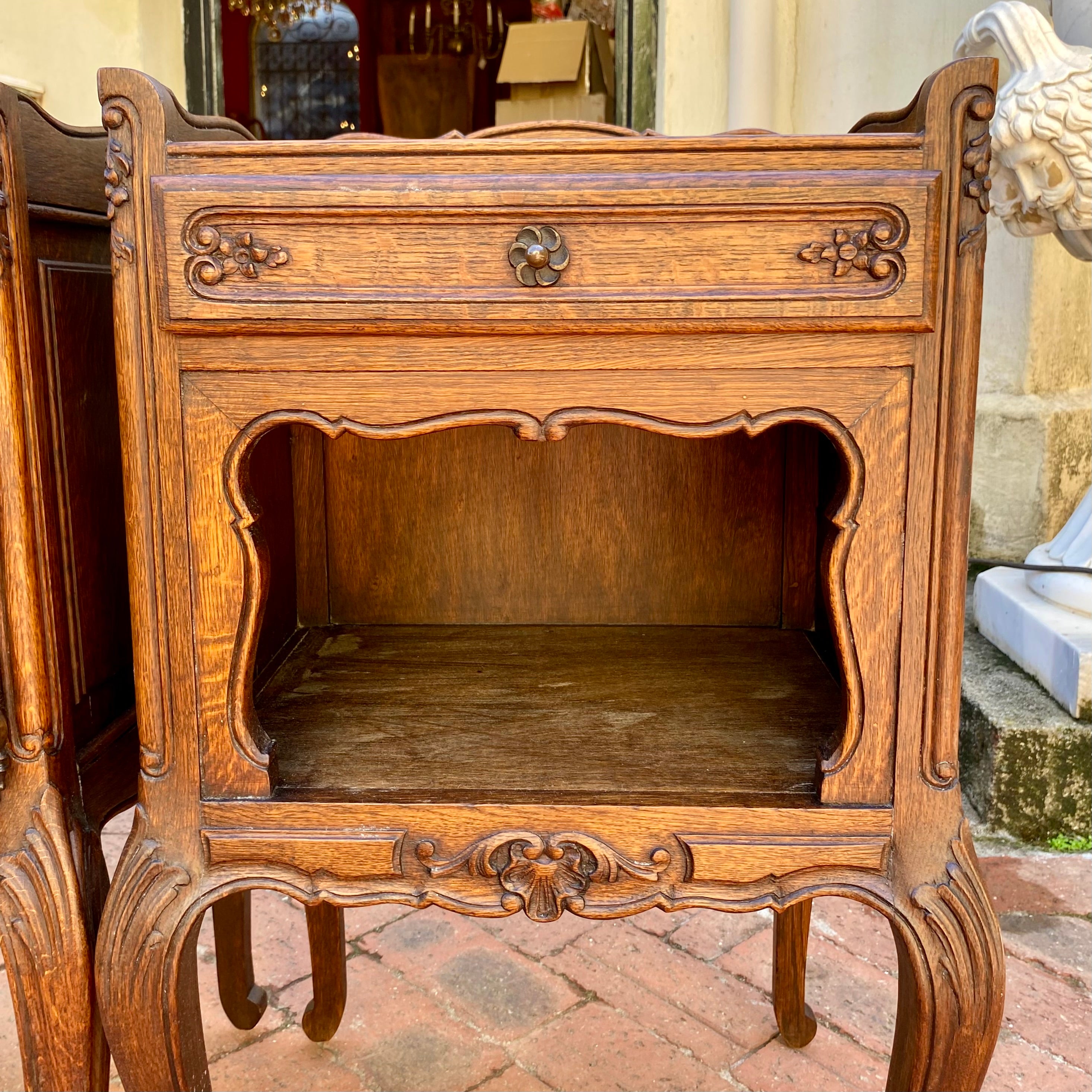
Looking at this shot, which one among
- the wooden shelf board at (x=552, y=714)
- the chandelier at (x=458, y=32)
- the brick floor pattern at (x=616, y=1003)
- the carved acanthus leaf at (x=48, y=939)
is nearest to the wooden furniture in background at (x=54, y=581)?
the carved acanthus leaf at (x=48, y=939)

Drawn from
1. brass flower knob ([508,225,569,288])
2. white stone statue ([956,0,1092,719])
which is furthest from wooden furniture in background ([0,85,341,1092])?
white stone statue ([956,0,1092,719])

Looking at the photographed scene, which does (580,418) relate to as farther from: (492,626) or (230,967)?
(230,967)

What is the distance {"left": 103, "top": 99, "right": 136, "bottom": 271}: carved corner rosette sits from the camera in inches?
33.0

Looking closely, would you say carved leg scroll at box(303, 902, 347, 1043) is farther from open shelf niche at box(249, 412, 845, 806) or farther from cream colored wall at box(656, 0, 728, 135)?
cream colored wall at box(656, 0, 728, 135)

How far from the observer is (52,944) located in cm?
97

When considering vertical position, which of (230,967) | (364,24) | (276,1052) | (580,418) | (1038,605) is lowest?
(276,1052)

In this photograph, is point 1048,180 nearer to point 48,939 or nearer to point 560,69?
point 48,939

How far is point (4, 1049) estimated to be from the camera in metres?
1.41

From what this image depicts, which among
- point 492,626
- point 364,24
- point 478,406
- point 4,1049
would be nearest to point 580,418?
point 478,406

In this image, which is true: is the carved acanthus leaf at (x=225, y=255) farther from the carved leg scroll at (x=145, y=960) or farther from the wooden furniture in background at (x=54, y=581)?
the carved leg scroll at (x=145, y=960)

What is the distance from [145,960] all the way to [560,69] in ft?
13.0

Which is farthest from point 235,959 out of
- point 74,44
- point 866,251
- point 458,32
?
point 458,32

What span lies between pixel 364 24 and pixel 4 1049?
323 inches

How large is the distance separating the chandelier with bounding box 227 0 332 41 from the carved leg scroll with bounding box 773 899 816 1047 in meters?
4.85
